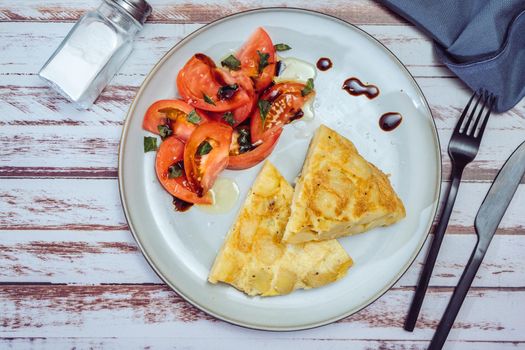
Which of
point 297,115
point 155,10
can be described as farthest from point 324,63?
point 155,10

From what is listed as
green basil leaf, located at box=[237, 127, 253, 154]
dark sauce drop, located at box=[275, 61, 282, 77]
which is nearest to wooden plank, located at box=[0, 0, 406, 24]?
dark sauce drop, located at box=[275, 61, 282, 77]

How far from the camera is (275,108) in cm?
331

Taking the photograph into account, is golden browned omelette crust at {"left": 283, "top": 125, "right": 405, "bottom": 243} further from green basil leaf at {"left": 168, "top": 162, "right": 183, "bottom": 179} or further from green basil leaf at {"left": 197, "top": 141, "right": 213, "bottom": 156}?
green basil leaf at {"left": 168, "top": 162, "right": 183, "bottom": 179}

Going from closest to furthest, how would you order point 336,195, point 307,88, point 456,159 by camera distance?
point 336,195 < point 307,88 < point 456,159

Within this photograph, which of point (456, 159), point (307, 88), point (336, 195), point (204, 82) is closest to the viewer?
point (336, 195)

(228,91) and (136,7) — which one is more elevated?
(136,7)

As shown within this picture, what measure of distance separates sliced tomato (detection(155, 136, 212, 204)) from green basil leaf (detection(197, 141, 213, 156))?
0.51 feet

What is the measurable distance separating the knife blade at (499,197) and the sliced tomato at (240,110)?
1589 mm

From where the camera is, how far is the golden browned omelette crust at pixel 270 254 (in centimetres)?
324

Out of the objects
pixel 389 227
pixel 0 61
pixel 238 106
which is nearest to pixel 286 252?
pixel 389 227

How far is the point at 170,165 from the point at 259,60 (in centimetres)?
82

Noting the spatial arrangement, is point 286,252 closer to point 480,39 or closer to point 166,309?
point 166,309

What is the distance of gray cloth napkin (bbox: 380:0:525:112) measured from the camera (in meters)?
3.43

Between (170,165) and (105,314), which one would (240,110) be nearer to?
(170,165)
